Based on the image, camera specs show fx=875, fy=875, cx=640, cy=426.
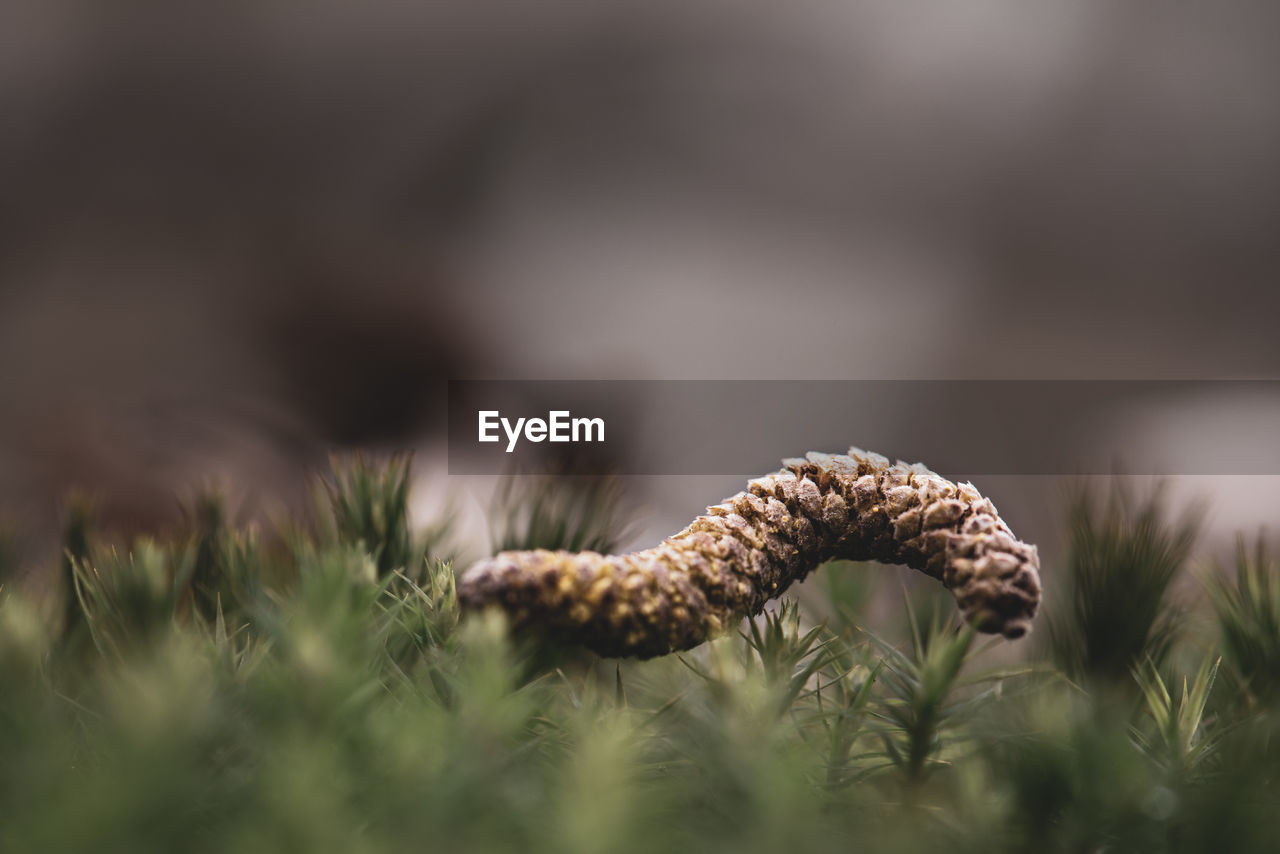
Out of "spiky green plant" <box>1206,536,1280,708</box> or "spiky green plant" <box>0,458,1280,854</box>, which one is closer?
"spiky green plant" <box>0,458,1280,854</box>

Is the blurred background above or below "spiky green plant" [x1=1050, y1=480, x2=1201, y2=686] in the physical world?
above

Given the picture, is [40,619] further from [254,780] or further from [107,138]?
[107,138]

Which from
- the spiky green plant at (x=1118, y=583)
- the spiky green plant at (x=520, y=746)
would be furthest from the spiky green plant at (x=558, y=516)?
the spiky green plant at (x=1118, y=583)

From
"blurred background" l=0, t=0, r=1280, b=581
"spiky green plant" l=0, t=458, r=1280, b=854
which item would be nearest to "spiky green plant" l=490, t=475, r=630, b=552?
"spiky green plant" l=0, t=458, r=1280, b=854

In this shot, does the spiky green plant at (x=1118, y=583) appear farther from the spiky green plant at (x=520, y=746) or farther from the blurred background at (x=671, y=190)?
the blurred background at (x=671, y=190)

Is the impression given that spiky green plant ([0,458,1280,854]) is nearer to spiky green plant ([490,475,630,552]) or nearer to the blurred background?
spiky green plant ([490,475,630,552])

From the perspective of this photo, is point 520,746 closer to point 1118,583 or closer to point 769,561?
point 769,561

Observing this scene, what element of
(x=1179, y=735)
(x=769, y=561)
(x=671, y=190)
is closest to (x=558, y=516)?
(x=769, y=561)

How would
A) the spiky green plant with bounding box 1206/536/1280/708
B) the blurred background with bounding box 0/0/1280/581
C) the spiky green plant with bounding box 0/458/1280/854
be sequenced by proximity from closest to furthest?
the spiky green plant with bounding box 0/458/1280/854 → the spiky green plant with bounding box 1206/536/1280/708 → the blurred background with bounding box 0/0/1280/581
